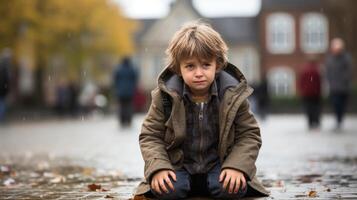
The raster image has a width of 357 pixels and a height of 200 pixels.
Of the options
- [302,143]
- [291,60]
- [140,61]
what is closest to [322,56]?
[291,60]

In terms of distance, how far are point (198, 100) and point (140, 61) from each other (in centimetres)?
6464

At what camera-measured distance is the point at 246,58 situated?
66.2 meters

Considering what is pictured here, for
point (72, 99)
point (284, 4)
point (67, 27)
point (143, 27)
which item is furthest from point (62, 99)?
point (143, 27)

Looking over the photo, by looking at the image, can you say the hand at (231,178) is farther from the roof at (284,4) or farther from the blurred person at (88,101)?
the roof at (284,4)

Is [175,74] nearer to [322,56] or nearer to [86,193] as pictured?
[86,193]

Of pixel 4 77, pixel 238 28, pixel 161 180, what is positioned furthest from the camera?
pixel 238 28

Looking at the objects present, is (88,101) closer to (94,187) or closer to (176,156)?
(94,187)

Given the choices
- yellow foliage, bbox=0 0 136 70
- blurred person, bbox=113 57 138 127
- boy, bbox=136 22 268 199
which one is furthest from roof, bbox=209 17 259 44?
boy, bbox=136 22 268 199

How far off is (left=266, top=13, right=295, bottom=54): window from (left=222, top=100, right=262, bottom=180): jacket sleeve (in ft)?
187

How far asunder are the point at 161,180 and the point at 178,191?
0.70 ft

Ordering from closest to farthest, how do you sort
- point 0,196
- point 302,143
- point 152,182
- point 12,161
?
point 152,182 < point 0,196 < point 12,161 < point 302,143

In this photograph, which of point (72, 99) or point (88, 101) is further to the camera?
point (88, 101)

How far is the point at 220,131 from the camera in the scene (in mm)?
5023

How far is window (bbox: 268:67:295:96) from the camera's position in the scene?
61.5 m
